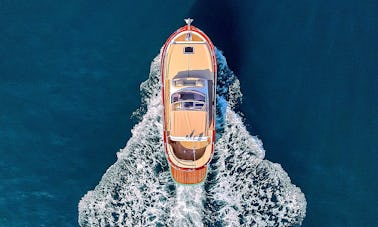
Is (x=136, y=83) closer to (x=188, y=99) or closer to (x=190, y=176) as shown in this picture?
(x=188, y=99)

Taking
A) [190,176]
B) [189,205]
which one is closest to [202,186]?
[189,205]

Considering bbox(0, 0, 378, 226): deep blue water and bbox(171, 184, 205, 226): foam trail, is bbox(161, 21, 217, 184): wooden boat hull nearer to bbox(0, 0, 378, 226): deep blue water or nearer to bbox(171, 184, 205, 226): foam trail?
bbox(171, 184, 205, 226): foam trail

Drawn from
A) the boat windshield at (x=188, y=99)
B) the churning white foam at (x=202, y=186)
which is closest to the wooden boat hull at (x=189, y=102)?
the boat windshield at (x=188, y=99)

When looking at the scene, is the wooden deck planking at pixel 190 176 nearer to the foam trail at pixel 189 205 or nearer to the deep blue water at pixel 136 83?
the foam trail at pixel 189 205

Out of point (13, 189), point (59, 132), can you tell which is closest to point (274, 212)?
point (59, 132)

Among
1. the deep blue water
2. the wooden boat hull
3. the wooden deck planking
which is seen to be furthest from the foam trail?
the deep blue water

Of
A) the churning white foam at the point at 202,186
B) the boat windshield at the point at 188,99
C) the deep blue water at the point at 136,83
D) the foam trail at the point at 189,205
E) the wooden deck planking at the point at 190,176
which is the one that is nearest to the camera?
the boat windshield at the point at 188,99
